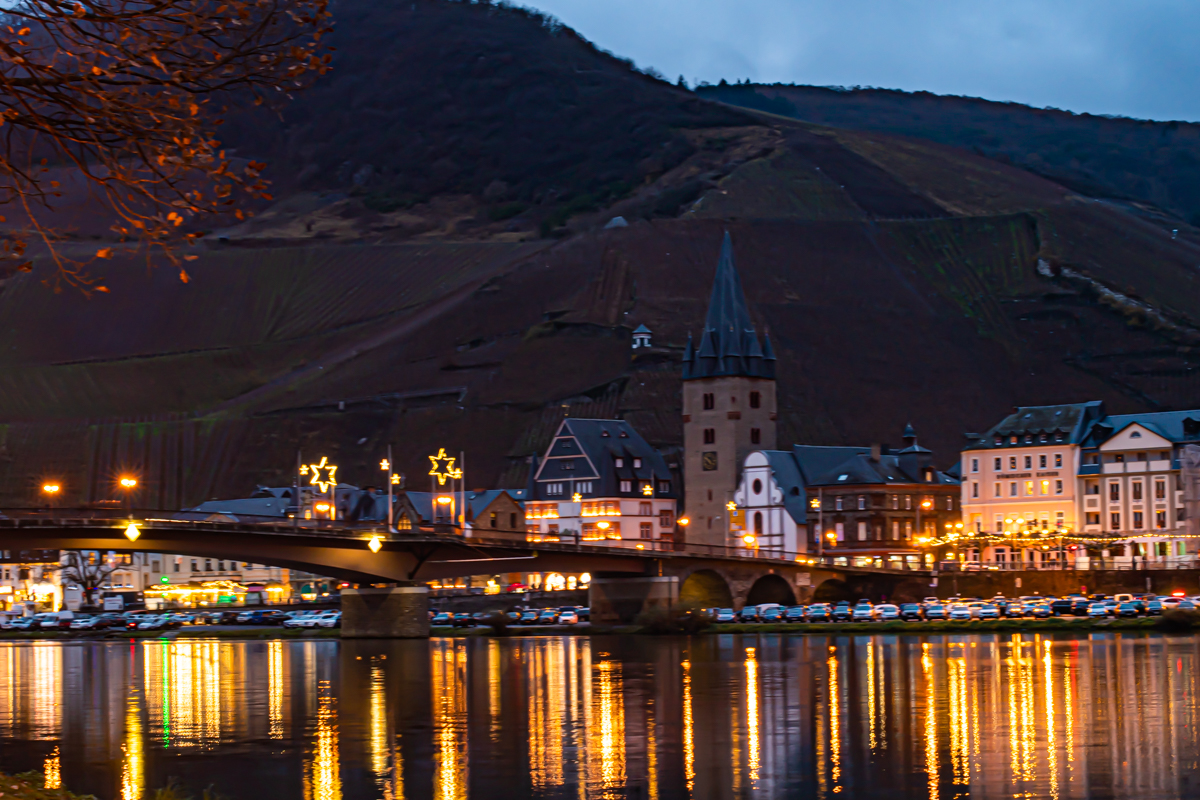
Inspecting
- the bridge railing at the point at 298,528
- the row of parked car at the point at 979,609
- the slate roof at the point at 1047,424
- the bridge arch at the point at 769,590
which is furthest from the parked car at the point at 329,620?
the slate roof at the point at 1047,424

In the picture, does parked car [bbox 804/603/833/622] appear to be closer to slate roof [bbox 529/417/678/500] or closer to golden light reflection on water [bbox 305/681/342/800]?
slate roof [bbox 529/417/678/500]

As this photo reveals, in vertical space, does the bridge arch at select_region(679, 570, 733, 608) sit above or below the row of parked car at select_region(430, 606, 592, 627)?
above

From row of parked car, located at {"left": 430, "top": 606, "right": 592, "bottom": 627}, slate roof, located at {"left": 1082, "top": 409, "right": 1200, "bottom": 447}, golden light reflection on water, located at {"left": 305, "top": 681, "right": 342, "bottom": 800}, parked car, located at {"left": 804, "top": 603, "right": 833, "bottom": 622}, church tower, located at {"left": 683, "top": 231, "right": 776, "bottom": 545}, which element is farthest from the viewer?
church tower, located at {"left": 683, "top": 231, "right": 776, "bottom": 545}

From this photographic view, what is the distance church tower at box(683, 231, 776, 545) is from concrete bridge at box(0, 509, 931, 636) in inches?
763

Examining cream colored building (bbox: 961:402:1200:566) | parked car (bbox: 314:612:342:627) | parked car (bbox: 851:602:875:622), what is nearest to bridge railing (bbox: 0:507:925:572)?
cream colored building (bbox: 961:402:1200:566)

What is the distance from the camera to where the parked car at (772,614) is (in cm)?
11419

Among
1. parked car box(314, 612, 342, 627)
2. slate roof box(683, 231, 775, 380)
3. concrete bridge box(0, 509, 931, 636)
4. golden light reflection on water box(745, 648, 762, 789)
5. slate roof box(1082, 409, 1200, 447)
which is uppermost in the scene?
slate roof box(683, 231, 775, 380)

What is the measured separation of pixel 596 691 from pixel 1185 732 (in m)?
22.9

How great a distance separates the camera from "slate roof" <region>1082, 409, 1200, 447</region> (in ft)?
424

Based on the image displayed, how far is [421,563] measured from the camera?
10594cm

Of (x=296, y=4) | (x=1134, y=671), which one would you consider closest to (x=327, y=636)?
(x=1134, y=671)

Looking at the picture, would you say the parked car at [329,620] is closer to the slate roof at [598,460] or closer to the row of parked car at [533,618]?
the row of parked car at [533,618]

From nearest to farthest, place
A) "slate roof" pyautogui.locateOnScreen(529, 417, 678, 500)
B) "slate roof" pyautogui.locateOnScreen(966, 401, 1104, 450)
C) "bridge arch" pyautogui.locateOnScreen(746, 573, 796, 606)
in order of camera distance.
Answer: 1. "bridge arch" pyautogui.locateOnScreen(746, 573, 796, 606)
2. "slate roof" pyautogui.locateOnScreen(966, 401, 1104, 450)
3. "slate roof" pyautogui.locateOnScreen(529, 417, 678, 500)

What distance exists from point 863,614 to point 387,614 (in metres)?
30.0
